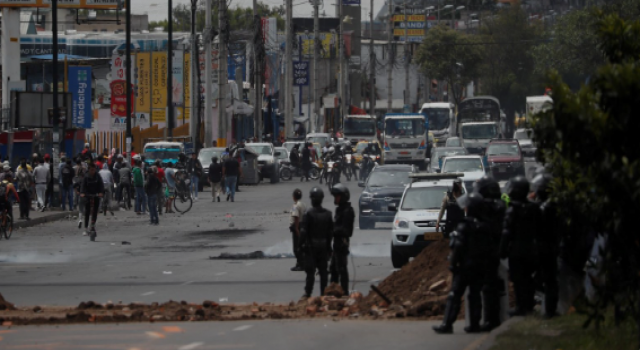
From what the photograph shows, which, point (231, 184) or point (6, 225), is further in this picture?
point (231, 184)

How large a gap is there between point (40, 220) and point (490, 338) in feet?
75.7

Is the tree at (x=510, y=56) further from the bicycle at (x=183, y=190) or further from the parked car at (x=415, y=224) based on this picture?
the parked car at (x=415, y=224)

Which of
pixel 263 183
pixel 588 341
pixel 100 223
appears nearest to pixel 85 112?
pixel 263 183

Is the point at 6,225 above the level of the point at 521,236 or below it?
below

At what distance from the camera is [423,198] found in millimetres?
21141

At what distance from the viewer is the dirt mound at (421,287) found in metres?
12.9

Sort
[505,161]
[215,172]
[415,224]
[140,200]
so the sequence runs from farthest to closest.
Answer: [505,161] < [215,172] < [140,200] < [415,224]

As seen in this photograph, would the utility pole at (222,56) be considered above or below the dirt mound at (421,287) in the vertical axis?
above

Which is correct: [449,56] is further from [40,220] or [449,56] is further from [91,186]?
[91,186]

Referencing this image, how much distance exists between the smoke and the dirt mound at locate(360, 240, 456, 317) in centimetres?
900

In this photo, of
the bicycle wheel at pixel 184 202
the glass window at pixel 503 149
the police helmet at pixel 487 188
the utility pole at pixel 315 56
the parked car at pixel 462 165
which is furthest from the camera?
the utility pole at pixel 315 56

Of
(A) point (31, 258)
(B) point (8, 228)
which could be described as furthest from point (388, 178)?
(A) point (31, 258)

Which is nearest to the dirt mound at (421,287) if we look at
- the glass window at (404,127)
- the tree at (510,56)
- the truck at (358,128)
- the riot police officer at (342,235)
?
the riot police officer at (342,235)

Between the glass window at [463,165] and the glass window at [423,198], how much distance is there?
15324 millimetres
